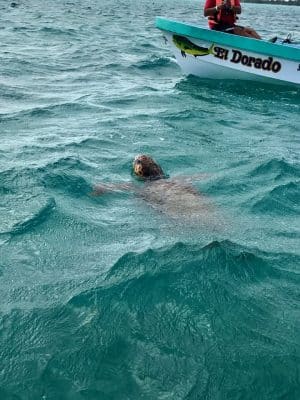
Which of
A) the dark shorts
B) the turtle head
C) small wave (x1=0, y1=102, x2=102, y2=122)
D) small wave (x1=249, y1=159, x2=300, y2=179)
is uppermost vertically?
the dark shorts

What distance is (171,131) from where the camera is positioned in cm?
1030

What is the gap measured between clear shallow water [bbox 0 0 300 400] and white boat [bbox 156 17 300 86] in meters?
1.92

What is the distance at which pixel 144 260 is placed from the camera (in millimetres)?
5434

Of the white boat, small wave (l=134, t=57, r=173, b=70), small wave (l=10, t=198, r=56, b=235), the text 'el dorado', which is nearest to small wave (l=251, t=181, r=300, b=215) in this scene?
small wave (l=10, t=198, r=56, b=235)

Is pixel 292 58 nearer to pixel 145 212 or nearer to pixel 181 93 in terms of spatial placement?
pixel 181 93

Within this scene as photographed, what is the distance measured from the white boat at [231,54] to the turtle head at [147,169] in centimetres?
662

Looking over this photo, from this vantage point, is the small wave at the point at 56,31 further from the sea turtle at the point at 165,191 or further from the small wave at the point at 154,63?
the sea turtle at the point at 165,191

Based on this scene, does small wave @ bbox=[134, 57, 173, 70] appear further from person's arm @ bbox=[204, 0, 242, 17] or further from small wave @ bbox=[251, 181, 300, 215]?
small wave @ bbox=[251, 181, 300, 215]

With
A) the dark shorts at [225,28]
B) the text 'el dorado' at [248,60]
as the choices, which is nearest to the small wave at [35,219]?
the text 'el dorado' at [248,60]

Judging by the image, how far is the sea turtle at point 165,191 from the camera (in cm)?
646

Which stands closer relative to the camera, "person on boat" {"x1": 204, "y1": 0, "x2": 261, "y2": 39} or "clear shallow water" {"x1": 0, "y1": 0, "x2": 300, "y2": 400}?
"clear shallow water" {"x1": 0, "y1": 0, "x2": 300, "y2": 400}

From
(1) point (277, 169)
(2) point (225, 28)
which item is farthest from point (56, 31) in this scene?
(1) point (277, 169)

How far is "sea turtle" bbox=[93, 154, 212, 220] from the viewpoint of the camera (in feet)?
21.2

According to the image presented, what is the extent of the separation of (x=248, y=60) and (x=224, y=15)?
1.30 meters
